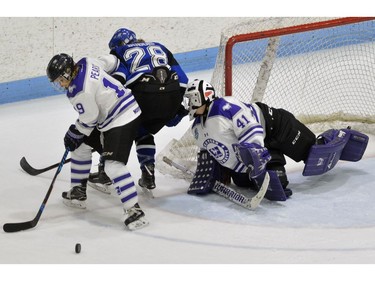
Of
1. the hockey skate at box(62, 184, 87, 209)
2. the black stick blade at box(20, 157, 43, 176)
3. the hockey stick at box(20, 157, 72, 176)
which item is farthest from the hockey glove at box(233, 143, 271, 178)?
the black stick blade at box(20, 157, 43, 176)

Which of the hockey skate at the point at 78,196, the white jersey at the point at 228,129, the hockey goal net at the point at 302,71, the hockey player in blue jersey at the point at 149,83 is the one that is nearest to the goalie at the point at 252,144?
the white jersey at the point at 228,129

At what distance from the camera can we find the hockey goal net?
15.6ft

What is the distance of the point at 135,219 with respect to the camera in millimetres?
3967

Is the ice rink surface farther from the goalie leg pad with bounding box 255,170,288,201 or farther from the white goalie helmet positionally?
the white goalie helmet

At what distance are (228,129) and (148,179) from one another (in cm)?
56

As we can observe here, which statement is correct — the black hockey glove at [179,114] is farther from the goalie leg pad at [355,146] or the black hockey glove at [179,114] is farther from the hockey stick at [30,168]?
the goalie leg pad at [355,146]

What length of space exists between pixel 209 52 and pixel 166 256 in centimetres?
347

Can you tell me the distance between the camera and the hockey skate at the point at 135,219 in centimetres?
396

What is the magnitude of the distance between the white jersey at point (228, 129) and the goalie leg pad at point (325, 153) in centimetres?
34

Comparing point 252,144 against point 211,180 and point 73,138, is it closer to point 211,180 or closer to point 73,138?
point 211,180

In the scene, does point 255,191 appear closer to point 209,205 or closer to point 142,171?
point 209,205
